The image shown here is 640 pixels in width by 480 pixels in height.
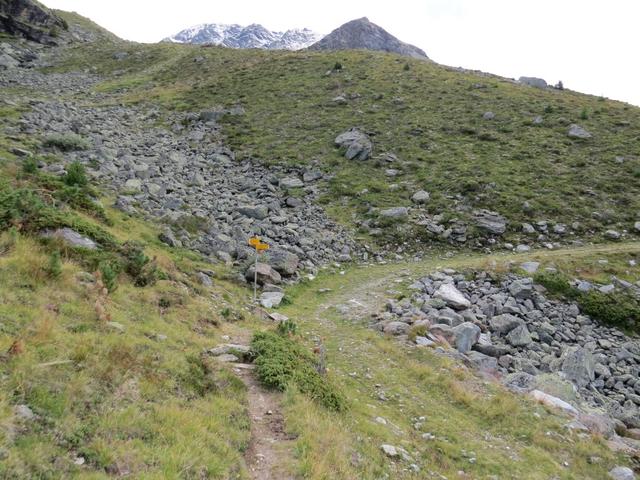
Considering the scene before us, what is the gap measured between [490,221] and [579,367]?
12.3 metres

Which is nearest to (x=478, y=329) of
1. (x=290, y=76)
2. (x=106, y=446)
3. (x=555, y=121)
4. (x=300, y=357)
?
(x=300, y=357)

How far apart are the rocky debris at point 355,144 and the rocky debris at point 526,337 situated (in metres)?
15.8

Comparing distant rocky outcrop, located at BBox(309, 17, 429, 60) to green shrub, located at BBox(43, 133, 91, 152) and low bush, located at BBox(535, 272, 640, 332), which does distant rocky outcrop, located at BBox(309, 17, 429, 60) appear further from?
low bush, located at BBox(535, 272, 640, 332)

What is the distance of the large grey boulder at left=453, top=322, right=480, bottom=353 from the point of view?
579 inches

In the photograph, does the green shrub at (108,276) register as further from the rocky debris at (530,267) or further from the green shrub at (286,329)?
the rocky debris at (530,267)

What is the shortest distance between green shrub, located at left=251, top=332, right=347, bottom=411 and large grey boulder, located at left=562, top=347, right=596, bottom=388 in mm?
8733

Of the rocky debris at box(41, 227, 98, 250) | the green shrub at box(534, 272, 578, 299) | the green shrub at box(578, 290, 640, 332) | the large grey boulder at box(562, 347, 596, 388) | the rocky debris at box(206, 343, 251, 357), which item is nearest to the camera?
the rocky debris at box(206, 343, 251, 357)

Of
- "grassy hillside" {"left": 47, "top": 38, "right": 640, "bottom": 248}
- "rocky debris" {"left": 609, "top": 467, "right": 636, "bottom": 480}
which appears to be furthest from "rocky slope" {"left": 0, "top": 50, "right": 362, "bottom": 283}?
"rocky debris" {"left": 609, "top": 467, "right": 636, "bottom": 480}

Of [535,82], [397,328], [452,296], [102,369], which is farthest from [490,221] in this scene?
[535,82]

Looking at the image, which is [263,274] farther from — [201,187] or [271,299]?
[201,187]

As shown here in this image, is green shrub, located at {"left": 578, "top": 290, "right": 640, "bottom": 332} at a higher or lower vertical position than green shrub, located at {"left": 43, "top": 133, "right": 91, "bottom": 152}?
higher

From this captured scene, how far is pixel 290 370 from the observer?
957 cm

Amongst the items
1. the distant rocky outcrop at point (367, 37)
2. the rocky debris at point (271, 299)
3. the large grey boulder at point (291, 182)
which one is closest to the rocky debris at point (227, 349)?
the rocky debris at point (271, 299)

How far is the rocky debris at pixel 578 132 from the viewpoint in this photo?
34562 millimetres
